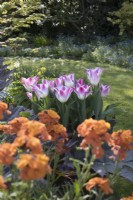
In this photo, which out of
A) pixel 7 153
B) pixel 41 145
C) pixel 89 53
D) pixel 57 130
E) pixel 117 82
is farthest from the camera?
pixel 89 53

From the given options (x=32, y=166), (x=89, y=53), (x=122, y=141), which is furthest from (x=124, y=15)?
(x=32, y=166)

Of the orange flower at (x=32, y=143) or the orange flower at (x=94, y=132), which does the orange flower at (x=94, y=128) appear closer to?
the orange flower at (x=94, y=132)

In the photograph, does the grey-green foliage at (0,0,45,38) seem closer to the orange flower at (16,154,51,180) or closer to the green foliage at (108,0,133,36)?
the orange flower at (16,154,51,180)

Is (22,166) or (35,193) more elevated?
(22,166)

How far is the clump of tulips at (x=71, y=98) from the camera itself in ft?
9.66

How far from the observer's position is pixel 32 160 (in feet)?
4.10

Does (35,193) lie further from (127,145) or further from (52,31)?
(52,31)

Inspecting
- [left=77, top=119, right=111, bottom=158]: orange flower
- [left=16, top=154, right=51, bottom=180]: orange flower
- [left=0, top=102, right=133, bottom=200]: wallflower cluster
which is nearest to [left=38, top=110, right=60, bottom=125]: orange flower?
[left=0, top=102, right=133, bottom=200]: wallflower cluster

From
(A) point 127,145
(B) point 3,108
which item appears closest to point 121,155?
(A) point 127,145

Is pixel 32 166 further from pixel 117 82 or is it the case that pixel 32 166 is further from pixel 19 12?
pixel 117 82

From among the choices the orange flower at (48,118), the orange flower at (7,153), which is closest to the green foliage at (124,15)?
the orange flower at (48,118)

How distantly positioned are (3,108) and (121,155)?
1.78 ft

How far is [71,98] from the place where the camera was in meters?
3.18

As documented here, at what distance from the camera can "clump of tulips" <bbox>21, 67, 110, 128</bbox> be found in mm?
2945
